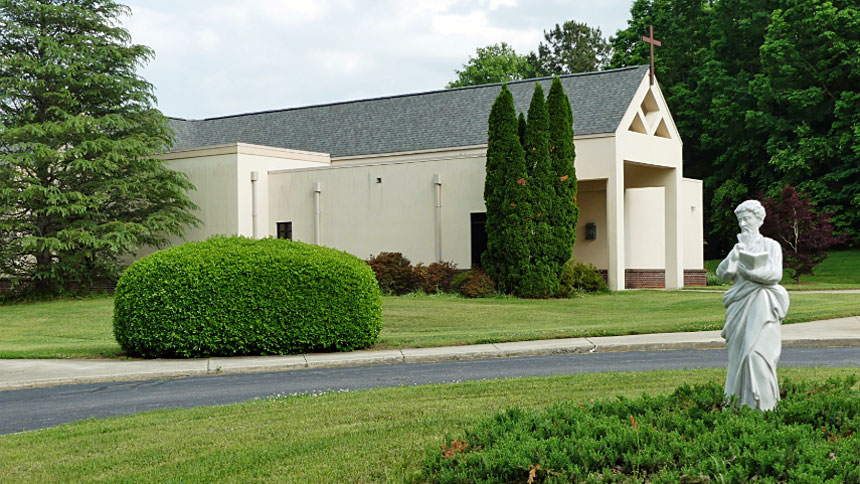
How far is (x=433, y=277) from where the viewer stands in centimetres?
2761

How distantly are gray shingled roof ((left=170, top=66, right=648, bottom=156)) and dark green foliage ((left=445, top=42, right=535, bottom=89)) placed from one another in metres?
28.5

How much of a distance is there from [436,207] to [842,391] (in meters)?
22.0

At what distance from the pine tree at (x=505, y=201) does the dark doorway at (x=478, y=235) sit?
5.14 feet

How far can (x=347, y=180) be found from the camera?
30250mm

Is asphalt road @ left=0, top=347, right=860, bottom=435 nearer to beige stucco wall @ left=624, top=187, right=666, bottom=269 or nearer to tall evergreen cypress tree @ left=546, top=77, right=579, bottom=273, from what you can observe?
tall evergreen cypress tree @ left=546, top=77, right=579, bottom=273

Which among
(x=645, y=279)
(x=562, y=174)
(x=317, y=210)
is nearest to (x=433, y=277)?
(x=562, y=174)

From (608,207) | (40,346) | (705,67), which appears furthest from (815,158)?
(40,346)

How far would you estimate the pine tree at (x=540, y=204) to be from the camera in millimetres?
25703

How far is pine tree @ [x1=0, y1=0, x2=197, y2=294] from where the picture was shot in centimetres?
2939

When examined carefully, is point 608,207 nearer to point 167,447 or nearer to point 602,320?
point 602,320

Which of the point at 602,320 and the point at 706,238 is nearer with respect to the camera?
the point at 602,320

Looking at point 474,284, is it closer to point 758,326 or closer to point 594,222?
point 594,222

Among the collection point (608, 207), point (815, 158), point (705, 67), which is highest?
point (705, 67)

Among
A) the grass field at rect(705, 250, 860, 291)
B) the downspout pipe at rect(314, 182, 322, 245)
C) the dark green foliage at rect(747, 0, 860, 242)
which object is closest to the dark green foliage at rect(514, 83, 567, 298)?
the downspout pipe at rect(314, 182, 322, 245)
